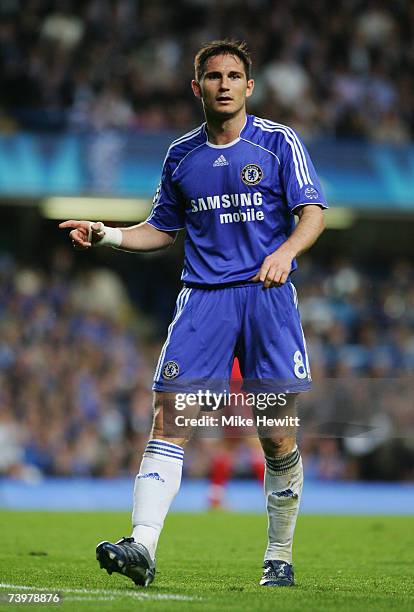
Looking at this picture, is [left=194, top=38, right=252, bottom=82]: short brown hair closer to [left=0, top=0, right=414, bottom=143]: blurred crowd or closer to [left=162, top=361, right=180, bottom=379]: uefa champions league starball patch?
[left=162, top=361, right=180, bottom=379]: uefa champions league starball patch

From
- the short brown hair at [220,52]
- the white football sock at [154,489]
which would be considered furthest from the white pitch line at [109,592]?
the short brown hair at [220,52]

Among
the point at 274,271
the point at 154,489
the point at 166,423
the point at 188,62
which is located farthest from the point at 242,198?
the point at 188,62

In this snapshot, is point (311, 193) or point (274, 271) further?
point (311, 193)

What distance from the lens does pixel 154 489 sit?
4793 millimetres

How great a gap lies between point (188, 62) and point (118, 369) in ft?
16.1

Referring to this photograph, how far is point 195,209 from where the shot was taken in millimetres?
5207

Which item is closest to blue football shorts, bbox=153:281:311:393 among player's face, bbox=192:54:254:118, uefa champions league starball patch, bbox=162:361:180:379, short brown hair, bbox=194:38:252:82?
uefa champions league starball patch, bbox=162:361:180:379

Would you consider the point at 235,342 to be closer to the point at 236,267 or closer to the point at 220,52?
the point at 236,267

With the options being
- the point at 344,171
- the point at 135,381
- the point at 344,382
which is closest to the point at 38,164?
the point at 135,381

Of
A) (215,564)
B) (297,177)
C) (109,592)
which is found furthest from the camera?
(215,564)

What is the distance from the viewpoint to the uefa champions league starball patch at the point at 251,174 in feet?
16.7

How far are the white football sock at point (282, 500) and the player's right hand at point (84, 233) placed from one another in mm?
1223

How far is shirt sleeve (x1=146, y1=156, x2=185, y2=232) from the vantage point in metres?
5.34

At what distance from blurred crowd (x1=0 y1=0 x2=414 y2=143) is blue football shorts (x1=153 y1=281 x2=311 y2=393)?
41.2 ft
